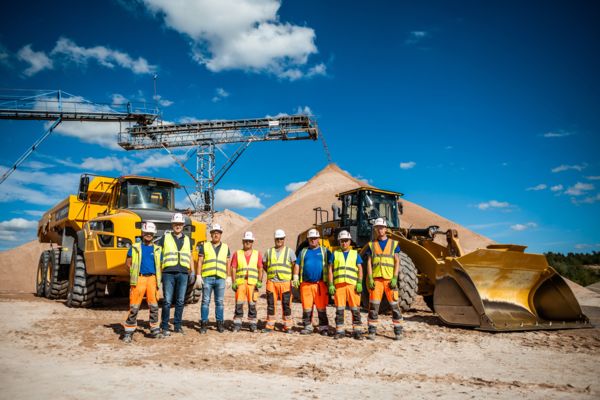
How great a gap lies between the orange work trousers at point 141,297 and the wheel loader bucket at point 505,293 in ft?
15.3

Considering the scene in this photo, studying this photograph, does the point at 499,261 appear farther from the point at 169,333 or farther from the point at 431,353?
the point at 169,333

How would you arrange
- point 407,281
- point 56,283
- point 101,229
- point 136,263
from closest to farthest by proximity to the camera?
point 136,263 < point 407,281 < point 101,229 < point 56,283

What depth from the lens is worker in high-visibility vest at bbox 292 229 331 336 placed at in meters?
7.07

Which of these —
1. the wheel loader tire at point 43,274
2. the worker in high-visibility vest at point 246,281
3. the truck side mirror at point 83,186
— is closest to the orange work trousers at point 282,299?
the worker in high-visibility vest at point 246,281

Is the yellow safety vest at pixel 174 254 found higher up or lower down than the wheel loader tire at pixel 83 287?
higher up

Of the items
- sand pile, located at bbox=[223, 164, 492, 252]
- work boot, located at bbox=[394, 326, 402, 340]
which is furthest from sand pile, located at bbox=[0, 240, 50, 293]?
work boot, located at bbox=[394, 326, 402, 340]

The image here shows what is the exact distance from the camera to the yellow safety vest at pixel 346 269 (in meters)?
6.82

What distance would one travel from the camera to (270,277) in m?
7.27

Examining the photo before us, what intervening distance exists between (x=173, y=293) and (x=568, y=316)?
6906 millimetres

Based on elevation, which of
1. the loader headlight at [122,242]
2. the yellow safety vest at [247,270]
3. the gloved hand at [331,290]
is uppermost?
the loader headlight at [122,242]

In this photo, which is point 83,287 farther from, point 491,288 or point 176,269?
point 491,288

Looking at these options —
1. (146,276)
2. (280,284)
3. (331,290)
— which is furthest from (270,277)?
(146,276)

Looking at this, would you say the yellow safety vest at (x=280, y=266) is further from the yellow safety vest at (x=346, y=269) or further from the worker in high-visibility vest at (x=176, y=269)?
the worker in high-visibility vest at (x=176, y=269)

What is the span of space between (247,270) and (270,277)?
16.3 inches
